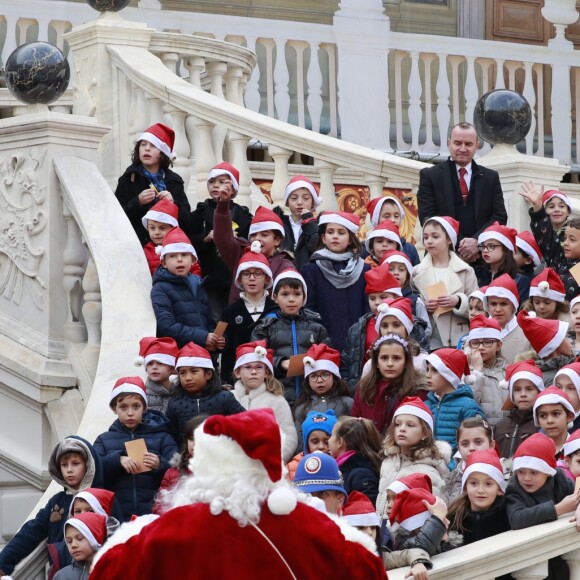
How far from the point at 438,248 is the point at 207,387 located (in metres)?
1.87

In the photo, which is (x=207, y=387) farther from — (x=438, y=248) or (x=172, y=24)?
(x=172, y=24)

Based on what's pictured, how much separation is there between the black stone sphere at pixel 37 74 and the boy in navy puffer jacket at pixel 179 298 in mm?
1368

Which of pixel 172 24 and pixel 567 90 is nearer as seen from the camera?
pixel 172 24

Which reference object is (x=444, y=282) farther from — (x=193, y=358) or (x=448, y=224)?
(x=193, y=358)

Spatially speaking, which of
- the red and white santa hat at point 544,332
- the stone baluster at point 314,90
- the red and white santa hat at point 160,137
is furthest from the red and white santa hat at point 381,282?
the stone baluster at point 314,90

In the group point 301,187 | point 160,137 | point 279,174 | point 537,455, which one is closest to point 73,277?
point 160,137

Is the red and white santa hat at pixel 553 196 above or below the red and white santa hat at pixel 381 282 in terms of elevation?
above

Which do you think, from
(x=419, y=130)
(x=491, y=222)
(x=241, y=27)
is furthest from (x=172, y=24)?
(x=491, y=222)

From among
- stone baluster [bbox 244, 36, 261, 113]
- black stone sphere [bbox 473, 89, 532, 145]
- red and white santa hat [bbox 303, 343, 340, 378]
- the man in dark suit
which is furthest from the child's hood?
stone baluster [bbox 244, 36, 261, 113]

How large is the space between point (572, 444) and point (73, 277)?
3.36 meters

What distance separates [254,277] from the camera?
34.0ft

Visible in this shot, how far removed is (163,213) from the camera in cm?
1075

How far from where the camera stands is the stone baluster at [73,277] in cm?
1059

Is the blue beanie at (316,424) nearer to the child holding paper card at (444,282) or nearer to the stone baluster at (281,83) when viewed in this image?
the child holding paper card at (444,282)
